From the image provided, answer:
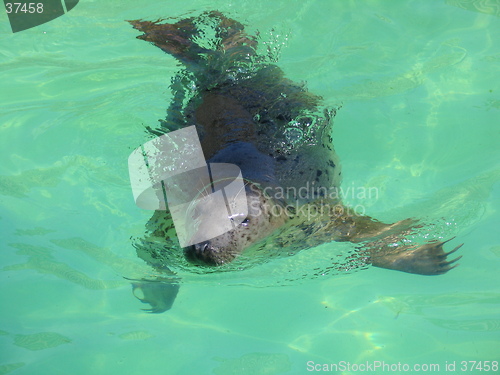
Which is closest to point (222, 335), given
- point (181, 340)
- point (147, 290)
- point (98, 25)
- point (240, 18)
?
point (181, 340)

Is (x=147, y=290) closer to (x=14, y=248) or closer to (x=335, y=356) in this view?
(x=14, y=248)

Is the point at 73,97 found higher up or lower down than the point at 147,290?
higher up

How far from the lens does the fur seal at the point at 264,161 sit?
346 cm

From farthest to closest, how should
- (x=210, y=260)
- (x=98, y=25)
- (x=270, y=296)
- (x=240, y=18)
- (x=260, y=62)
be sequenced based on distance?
(x=98, y=25) < (x=240, y=18) < (x=260, y=62) < (x=270, y=296) < (x=210, y=260)

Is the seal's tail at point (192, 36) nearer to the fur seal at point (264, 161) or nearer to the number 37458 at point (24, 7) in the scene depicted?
the fur seal at point (264, 161)

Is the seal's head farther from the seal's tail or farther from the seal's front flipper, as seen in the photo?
the seal's tail

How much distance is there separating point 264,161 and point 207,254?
4.50 feet

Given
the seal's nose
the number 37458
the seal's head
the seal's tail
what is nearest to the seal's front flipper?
the seal's head

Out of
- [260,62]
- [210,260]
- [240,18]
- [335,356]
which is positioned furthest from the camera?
[240,18]

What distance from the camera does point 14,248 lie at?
4316 millimetres

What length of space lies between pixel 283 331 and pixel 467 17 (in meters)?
5.32

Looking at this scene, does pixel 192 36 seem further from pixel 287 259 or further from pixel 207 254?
pixel 207 254

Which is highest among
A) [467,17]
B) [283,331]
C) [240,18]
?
[240,18]

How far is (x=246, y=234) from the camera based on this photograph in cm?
313
